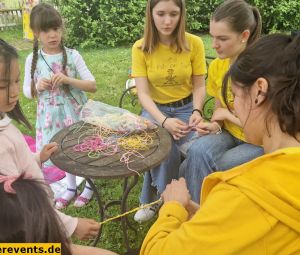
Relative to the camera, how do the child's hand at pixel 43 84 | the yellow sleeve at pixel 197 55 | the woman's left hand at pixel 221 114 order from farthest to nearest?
the yellow sleeve at pixel 197 55 → the child's hand at pixel 43 84 → the woman's left hand at pixel 221 114

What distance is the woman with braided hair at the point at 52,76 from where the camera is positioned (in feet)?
9.93

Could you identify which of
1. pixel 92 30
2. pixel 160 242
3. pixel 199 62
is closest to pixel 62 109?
pixel 199 62

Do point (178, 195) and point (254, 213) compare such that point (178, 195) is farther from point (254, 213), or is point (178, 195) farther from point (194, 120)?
point (194, 120)

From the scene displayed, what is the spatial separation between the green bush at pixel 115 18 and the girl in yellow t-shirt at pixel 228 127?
5931 mm

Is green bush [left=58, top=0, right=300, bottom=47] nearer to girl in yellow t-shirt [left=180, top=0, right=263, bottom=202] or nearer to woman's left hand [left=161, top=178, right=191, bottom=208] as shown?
girl in yellow t-shirt [left=180, top=0, right=263, bottom=202]

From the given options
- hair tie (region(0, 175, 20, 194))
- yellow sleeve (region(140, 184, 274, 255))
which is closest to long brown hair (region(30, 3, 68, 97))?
hair tie (region(0, 175, 20, 194))

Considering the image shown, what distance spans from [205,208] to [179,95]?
6.61ft

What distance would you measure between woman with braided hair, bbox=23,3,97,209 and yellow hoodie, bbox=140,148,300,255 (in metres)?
2.09

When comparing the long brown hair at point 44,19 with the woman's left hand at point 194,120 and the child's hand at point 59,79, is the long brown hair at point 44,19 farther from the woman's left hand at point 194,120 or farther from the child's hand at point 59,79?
the woman's left hand at point 194,120

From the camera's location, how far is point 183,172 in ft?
9.58

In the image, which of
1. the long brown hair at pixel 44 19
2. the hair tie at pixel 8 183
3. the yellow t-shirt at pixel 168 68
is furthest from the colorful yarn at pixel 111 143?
the hair tie at pixel 8 183

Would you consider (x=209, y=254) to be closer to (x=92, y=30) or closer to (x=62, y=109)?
(x=62, y=109)

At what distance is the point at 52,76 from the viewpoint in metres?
3.01

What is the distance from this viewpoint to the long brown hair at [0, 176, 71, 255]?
1164 mm
